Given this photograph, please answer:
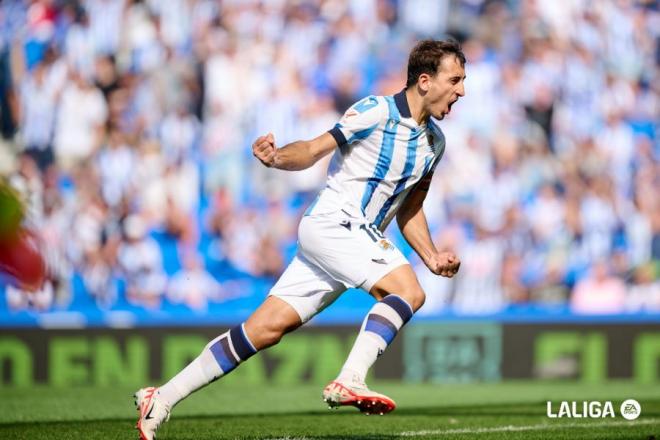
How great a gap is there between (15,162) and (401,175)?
31.1 feet

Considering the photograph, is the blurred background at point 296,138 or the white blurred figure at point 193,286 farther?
the blurred background at point 296,138

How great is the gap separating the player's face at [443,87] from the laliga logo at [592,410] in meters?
2.98

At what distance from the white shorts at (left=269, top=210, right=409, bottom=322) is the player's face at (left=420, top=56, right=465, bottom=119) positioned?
67cm

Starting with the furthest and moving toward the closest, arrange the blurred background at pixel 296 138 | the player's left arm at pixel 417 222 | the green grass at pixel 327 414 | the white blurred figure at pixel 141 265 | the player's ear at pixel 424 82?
the blurred background at pixel 296 138, the white blurred figure at pixel 141 265, the green grass at pixel 327 414, the player's left arm at pixel 417 222, the player's ear at pixel 424 82

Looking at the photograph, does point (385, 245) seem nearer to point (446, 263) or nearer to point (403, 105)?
point (446, 263)

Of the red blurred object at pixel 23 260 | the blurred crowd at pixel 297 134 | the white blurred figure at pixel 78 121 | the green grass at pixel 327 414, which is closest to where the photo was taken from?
the red blurred object at pixel 23 260

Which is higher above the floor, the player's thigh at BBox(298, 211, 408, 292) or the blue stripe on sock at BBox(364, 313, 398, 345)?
the player's thigh at BBox(298, 211, 408, 292)

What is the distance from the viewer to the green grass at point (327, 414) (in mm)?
6148

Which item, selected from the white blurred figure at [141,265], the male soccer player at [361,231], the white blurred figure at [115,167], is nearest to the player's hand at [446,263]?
the male soccer player at [361,231]

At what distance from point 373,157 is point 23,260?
3.07 metres

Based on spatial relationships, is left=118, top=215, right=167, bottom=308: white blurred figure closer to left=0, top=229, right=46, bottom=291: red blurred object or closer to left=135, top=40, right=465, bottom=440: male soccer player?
left=135, top=40, right=465, bottom=440: male soccer player

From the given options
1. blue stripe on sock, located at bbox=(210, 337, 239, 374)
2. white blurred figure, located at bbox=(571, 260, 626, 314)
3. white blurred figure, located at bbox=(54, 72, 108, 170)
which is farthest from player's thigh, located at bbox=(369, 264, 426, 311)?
white blurred figure, located at bbox=(54, 72, 108, 170)

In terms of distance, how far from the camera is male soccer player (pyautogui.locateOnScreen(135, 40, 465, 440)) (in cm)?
491

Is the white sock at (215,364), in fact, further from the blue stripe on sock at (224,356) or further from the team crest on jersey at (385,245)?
the team crest on jersey at (385,245)
